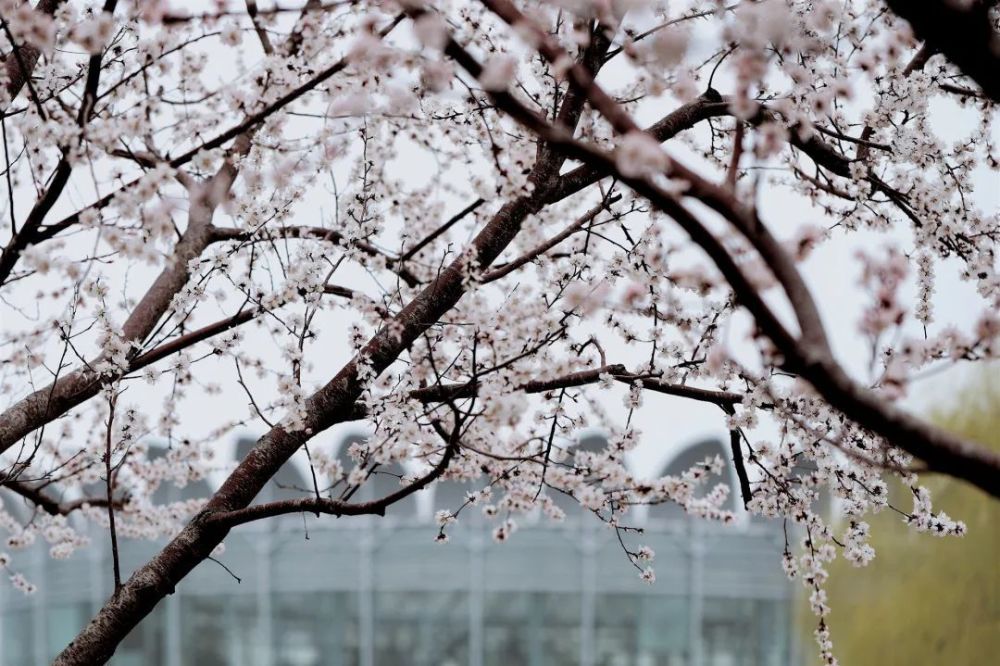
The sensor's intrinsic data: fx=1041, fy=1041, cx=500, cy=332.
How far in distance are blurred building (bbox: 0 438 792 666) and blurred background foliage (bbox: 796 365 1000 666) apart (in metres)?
3.13

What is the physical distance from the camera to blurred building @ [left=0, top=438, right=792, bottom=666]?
15438 mm

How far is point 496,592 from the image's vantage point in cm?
1577

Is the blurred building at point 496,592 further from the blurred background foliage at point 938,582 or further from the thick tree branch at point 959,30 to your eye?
the thick tree branch at point 959,30

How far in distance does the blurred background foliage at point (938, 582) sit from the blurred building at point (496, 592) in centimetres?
313

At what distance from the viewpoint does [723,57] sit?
13.6 ft

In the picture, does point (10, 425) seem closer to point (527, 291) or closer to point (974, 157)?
point (527, 291)

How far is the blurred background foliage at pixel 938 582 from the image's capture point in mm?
10719

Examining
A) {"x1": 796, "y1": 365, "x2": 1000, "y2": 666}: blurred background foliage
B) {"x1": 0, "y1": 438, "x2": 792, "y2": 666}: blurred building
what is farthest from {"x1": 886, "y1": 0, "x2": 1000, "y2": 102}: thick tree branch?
{"x1": 0, "y1": 438, "x2": 792, "y2": 666}: blurred building

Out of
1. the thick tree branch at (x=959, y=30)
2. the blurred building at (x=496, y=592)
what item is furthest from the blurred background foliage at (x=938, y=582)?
the thick tree branch at (x=959, y=30)

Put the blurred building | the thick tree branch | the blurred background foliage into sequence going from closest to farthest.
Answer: the thick tree branch
the blurred background foliage
the blurred building

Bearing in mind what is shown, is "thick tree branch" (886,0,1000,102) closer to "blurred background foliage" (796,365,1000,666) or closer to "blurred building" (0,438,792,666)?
"blurred background foliage" (796,365,1000,666)

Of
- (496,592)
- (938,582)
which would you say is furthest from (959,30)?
(496,592)

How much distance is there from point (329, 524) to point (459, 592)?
2232 millimetres

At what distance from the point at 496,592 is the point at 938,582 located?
6.76m
